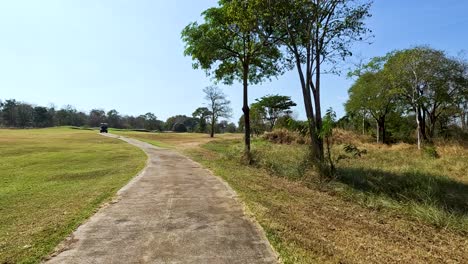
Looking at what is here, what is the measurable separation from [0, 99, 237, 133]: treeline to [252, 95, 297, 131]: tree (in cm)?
2914

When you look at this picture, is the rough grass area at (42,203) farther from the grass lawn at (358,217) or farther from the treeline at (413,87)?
the treeline at (413,87)

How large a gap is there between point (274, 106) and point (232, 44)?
144 feet

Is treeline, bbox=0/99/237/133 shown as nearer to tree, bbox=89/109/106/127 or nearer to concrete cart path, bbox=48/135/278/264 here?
tree, bbox=89/109/106/127

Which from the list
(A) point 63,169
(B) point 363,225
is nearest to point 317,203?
(B) point 363,225

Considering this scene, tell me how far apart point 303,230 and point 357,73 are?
4075cm

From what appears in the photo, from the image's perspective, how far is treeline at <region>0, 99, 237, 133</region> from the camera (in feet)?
331

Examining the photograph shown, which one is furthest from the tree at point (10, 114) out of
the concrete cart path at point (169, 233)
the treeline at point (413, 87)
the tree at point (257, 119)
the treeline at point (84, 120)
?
the concrete cart path at point (169, 233)

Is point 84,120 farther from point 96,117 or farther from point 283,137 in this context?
point 283,137

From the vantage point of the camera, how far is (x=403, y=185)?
497 inches

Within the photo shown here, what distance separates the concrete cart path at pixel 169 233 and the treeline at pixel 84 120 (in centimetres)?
8186

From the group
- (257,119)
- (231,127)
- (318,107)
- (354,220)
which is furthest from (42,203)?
(231,127)

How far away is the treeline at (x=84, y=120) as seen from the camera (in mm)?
100875

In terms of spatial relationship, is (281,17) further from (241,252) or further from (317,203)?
(241,252)

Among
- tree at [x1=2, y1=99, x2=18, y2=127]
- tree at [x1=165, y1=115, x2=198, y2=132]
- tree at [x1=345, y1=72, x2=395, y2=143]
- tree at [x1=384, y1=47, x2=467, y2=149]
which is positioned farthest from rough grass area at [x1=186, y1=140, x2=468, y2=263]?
tree at [x1=2, y1=99, x2=18, y2=127]
